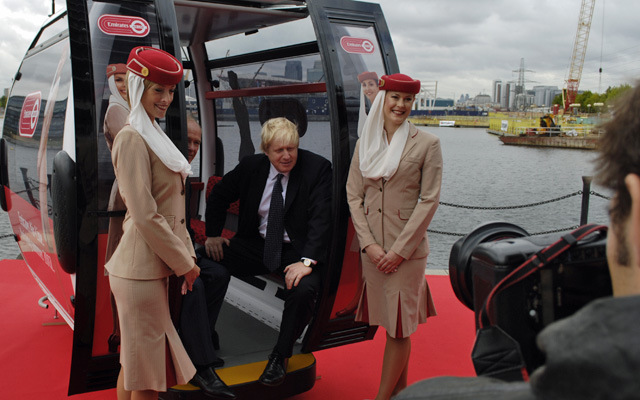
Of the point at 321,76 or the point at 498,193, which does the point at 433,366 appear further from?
the point at 498,193

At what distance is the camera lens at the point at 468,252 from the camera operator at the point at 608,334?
1.66 feet

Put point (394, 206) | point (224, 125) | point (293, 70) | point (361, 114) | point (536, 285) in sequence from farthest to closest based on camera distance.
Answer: point (224, 125) < point (293, 70) < point (361, 114) < point (394, 206) < point (536, 285)

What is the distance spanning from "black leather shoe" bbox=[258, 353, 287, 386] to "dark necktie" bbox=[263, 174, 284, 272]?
543mm

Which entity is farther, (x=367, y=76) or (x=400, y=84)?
(x=367, y=76)

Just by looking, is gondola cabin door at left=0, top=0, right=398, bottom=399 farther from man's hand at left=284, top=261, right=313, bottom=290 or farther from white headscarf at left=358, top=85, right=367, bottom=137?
man's hand at left=284, top=261, right=313, bottom=290

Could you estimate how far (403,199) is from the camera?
3.17 m

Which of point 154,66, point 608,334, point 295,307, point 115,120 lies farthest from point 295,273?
point 608,334

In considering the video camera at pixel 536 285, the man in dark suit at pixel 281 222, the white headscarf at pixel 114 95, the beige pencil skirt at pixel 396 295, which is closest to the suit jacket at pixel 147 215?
the white headscarf at pixel 114 95

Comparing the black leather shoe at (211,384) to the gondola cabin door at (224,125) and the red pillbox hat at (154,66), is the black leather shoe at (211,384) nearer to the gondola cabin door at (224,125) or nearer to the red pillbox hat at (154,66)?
the gondola cabin door at (224,125)

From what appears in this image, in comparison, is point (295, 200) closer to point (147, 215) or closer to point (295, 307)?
point (295, 307)

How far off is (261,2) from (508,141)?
41.4 metres

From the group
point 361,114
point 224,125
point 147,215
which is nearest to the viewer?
point 147,215

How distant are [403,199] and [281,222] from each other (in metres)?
0.77

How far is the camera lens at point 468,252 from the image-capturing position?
1.46m
